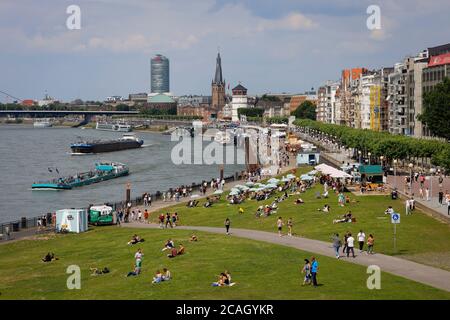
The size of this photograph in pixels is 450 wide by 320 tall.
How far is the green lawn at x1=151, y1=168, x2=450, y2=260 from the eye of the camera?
39.1 meters

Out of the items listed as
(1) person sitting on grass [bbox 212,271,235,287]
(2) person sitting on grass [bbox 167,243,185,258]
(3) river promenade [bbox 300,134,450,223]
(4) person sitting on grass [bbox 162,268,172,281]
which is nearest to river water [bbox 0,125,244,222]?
(3) river promenade [bbox 300,134,450,223]

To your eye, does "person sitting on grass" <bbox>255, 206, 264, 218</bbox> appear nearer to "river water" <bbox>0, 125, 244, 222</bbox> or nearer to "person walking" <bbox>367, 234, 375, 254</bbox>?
"person walking" <bbox>367, 234, 375, 254</bbox>

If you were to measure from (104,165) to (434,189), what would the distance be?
66250 millimetres

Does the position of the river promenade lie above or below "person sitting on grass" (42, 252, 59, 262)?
above

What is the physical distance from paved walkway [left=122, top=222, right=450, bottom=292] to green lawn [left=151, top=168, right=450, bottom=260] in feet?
4.56

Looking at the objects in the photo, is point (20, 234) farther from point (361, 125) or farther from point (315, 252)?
point (361, 125)

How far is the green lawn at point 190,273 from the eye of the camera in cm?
2911

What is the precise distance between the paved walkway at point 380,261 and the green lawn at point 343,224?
1.39 metres

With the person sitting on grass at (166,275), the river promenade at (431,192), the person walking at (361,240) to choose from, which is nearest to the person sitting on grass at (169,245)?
the person sitting on grass at (166,275)

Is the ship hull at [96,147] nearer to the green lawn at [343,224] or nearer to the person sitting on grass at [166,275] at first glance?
the green lawn at [343,224]

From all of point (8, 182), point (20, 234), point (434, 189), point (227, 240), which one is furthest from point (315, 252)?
point (8, 182)

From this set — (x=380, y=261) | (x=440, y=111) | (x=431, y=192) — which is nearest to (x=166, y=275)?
(x=380, y=261)

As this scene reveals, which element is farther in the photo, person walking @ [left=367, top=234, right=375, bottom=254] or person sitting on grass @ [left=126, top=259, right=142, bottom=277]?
person walking @ [left=367, top=234, right=375, bottom=254]
